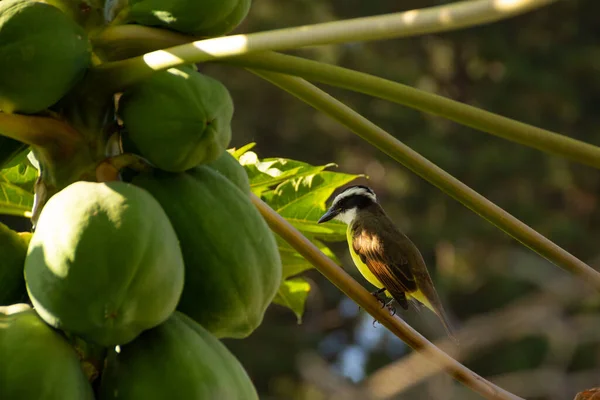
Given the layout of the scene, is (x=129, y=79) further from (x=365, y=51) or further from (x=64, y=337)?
(x=365, y=51)

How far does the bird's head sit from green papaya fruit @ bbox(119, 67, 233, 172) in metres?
1.42

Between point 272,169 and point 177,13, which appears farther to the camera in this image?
point 272,169

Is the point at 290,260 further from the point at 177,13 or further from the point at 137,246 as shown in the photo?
the point at 137,246

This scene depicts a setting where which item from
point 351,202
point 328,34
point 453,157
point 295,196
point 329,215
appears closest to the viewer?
point 328,34

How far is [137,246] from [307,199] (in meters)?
0.97

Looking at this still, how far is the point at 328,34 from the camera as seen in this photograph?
2.65 ft

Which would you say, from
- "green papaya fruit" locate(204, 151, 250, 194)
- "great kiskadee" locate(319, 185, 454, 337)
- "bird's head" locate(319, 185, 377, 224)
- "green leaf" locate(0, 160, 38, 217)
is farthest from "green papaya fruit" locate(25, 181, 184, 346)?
"great kiskadee" locate(319, 185, 454, 337)

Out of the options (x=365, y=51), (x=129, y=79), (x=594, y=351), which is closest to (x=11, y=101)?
(x=129, y=79)

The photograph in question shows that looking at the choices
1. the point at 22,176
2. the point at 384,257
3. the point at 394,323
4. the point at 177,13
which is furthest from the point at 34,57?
the point at 384,257

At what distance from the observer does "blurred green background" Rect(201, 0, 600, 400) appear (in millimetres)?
13242

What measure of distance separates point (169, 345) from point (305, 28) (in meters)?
0.27

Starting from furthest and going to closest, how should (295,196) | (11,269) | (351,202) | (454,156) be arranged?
(454,156)
(351,202)
(295,196)
(11,269)

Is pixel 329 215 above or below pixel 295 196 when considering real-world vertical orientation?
below

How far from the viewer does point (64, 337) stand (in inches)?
34.2
